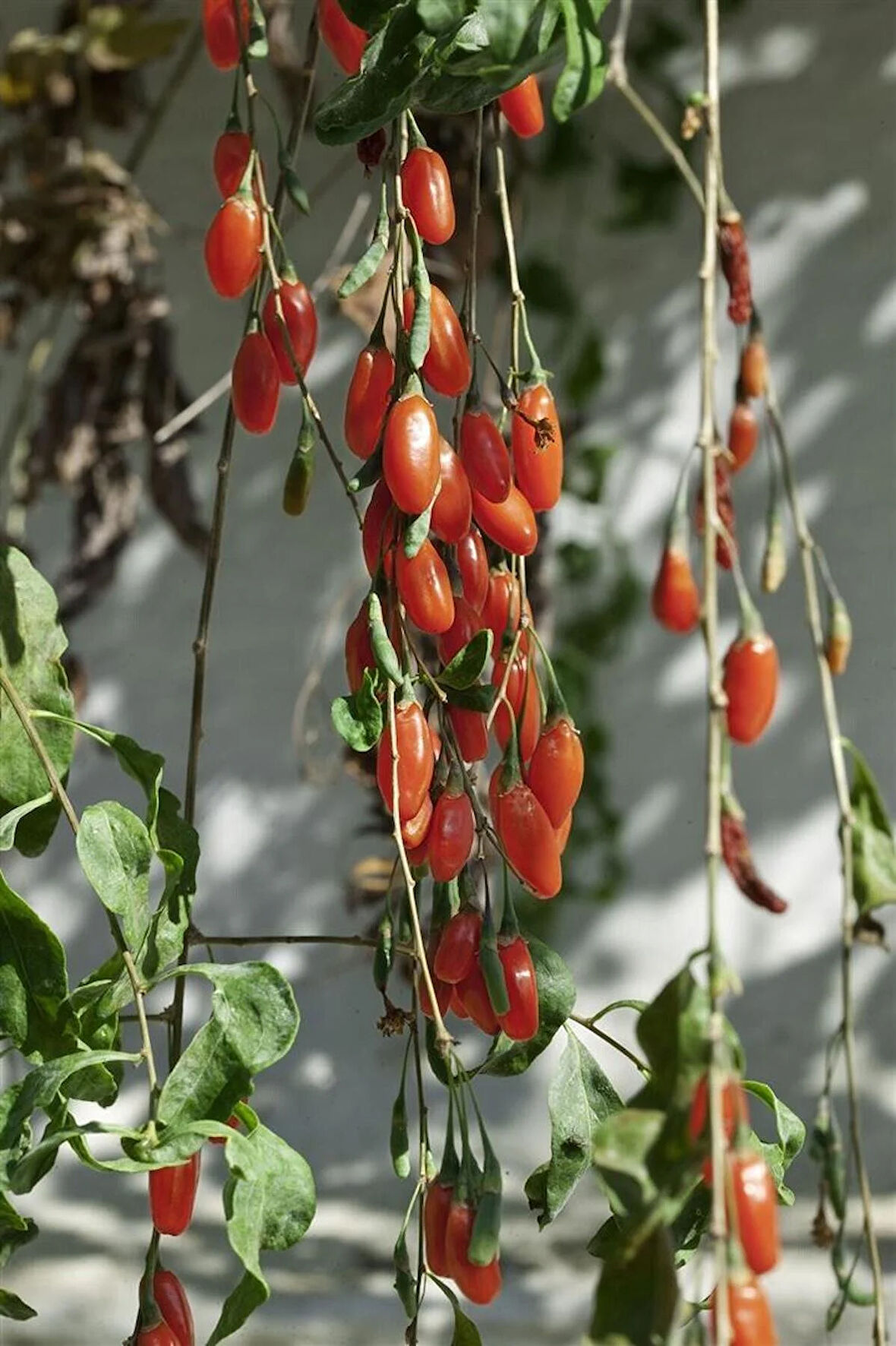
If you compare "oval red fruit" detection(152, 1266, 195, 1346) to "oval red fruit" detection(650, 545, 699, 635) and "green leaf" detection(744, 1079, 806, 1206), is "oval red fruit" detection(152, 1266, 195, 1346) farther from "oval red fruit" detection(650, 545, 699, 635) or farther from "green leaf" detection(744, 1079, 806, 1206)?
"oval red fruit" detection(650, 545, 699, 635)

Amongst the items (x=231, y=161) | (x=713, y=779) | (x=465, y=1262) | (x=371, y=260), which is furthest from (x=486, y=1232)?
(x=231, y=161)

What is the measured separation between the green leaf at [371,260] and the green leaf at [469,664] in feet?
0.42

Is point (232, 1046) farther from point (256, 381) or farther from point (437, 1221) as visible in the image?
point (256, 381)

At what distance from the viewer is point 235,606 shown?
70.9 inches

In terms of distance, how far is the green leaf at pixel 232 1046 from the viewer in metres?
0.55

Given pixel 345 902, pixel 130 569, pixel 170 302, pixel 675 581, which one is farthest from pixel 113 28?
pixel 675 581

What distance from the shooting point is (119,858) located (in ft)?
1.96

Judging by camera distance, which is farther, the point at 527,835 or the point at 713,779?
the point at 527,835

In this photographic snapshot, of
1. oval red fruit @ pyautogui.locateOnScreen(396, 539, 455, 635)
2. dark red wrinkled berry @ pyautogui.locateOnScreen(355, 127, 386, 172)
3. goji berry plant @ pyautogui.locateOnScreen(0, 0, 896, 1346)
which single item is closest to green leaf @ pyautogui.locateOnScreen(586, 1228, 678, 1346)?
goji berry plant @ pyautogui.locateOnScreen(0, 0, 896, 1346)

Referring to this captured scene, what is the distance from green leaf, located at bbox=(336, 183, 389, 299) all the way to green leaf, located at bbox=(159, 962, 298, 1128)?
0.78 ft

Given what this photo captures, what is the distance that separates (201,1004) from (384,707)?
4.32 ft

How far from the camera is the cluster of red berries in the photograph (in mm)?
401

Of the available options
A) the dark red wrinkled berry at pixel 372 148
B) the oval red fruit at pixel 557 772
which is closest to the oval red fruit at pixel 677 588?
the oval red fruit at pixel 557 772

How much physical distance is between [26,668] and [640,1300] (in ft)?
1.24
